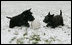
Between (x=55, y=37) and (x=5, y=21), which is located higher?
(x=5, y=21)

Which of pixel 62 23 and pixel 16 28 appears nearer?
pixel 16 28

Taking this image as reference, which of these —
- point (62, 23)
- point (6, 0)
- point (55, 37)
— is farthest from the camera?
point (6, 0)

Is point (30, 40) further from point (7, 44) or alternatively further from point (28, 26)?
point (28, 26)

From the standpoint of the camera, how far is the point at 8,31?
292 inches

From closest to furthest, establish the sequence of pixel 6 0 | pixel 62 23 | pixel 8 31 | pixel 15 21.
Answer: pixel 8 31, pixel 15 21, pixel 62 23, pixel 6 0

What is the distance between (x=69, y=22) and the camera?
916 cm

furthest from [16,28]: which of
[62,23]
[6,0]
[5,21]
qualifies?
[6,0]

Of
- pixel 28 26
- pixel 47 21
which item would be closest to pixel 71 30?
pixel 47 21

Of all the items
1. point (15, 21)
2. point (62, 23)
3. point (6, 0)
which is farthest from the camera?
point (6, 0)

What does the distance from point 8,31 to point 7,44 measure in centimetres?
135

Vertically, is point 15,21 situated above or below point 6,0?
below

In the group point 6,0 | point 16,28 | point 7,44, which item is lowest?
point 7,44

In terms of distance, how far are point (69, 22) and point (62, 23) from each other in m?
0.72

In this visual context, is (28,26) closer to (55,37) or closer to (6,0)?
(55,37)
